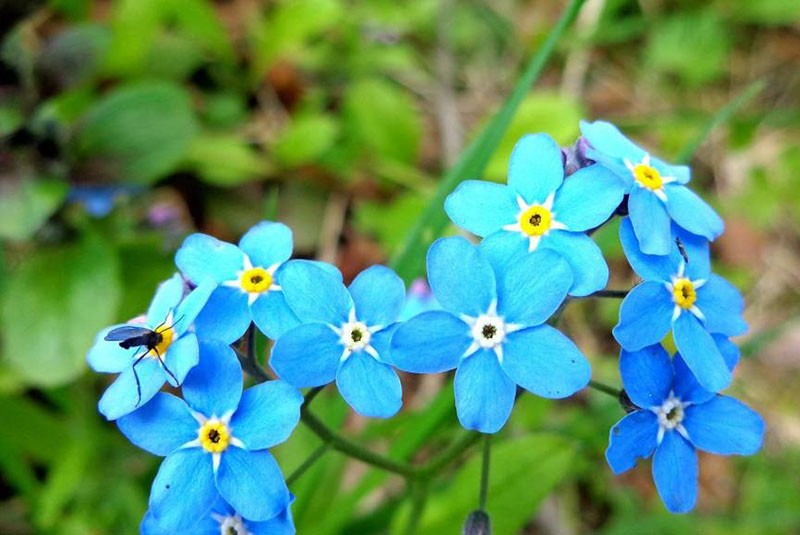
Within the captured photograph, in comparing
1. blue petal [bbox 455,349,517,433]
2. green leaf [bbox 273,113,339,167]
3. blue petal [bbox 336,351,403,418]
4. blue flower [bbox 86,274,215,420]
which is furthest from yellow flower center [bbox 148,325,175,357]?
green leaf [bbox 273,113,339,167]

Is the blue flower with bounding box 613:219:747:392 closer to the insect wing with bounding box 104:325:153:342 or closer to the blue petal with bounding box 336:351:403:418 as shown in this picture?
the blue petal with bounding box 336:351:403:418

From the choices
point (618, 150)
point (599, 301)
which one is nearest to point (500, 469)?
point (618, 150)

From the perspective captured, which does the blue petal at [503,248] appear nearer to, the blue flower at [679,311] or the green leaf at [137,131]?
the blue flower at [679,311]

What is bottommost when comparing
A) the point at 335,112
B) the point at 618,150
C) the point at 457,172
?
the point at 335,112

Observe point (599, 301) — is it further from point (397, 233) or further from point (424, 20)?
point (424, 20)

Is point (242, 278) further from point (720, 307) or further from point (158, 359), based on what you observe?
point (720, 307)

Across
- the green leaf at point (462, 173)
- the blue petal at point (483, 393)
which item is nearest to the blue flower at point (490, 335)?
the blue petal at point (483, 393)

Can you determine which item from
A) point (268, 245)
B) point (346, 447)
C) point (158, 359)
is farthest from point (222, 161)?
point (158, 359)
